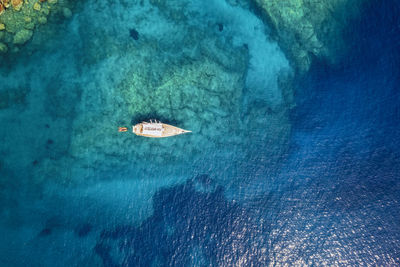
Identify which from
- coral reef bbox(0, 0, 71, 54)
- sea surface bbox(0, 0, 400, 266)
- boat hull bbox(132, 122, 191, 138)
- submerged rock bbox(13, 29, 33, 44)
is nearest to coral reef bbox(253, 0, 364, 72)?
sea surface bbox(0, 0, 400, 266)

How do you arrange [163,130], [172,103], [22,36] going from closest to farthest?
[22,36]
[163,130]
[172,103]

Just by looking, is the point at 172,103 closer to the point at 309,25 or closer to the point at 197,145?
the point at 197,145

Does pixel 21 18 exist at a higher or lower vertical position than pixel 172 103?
higher

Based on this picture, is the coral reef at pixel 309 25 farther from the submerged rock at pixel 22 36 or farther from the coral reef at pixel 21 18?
the submerged rock at pixel 22 36

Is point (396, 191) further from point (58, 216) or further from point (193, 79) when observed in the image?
point (58, 216)

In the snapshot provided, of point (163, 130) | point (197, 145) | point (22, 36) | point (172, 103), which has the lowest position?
point (197, 145)

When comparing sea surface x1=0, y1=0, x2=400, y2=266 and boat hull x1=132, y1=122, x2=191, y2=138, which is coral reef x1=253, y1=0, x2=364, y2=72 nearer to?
sea surface x1=0, y1=0, x2=400, y2=266

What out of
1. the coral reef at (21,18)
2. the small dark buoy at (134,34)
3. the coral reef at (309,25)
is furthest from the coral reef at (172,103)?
the coral reef at (21,18)

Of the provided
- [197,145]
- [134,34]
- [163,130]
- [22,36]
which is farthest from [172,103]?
[22,36]
